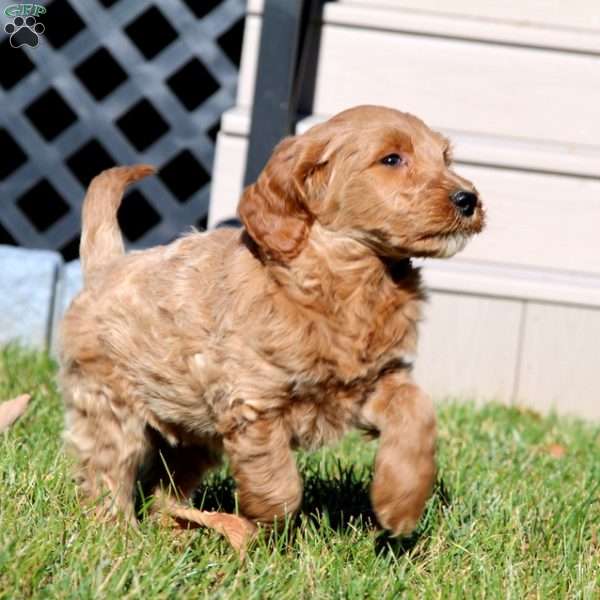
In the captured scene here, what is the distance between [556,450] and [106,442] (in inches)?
73.2

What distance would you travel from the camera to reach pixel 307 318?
3.00 meters

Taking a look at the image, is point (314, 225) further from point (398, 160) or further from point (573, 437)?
point (573, 437)

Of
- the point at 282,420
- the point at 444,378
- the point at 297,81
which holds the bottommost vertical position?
the point at 444,378

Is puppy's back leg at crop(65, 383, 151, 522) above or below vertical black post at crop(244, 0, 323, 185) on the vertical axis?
below

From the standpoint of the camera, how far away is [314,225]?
3.14 metres

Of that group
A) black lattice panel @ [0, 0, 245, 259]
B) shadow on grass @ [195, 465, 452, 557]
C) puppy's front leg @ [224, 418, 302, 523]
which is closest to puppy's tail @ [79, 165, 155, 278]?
shadow on grass @ [195, 465, 452, 557]

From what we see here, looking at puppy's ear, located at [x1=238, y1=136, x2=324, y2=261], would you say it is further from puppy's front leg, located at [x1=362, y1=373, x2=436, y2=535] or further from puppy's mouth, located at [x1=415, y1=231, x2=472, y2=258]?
puppy's front leg, located at [x1=362, y1=373, x2=436, y2=535]

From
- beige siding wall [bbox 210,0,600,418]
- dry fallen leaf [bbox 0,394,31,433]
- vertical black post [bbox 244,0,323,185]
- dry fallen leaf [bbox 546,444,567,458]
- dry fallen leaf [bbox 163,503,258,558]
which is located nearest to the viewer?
dry fallen leaf [bbox 163,503,258,558]

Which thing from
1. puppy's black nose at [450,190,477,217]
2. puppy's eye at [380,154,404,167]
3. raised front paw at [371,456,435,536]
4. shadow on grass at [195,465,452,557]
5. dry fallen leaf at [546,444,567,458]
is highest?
puppy's eye at [380,154,404,167]

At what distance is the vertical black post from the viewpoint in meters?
5.09

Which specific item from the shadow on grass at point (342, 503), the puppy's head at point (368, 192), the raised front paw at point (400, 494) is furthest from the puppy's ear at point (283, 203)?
the shadow on grass at point (342, 503)

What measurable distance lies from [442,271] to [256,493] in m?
2.41

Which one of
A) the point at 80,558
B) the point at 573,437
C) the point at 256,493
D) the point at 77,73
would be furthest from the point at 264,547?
the point at 77,73

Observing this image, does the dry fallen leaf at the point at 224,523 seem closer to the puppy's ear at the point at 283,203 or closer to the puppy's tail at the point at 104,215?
the puppy's ear at the point at 283,203
